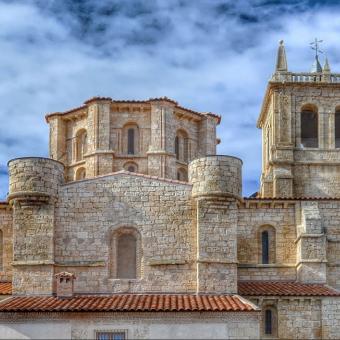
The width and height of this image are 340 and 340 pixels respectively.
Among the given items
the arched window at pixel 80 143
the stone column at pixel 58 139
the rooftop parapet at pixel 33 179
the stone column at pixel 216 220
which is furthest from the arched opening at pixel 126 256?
the stone column at pixel 58 139

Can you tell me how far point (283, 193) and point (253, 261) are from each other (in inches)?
246

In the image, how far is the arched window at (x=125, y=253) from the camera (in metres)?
34.3

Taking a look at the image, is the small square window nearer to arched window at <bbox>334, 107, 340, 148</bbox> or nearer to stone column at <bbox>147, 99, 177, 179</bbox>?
stone column at <bbox>147, 99, 177, 179</bbox>

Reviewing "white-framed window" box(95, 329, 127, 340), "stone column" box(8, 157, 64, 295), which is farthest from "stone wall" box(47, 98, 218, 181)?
"white-framed window" box(95, 329, 127, 340)

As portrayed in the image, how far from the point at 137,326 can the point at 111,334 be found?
1014 mm

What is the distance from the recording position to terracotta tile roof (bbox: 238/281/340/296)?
34500 millimetres

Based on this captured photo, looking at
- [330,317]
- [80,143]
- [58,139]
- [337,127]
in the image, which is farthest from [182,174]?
[330,317]

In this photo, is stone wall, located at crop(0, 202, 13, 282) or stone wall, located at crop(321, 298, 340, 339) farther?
stone wall, located at crop(0, 202, 13, 282)

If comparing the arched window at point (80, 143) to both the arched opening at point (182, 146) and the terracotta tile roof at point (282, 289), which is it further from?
the terracotta tile roof at point (282, 289)

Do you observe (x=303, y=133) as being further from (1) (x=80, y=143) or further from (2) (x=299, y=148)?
(1) (x=80, y=143)

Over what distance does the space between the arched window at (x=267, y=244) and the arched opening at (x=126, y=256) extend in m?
6.09

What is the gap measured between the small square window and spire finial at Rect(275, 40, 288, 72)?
1960 cm

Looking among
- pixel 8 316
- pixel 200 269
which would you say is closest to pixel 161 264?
pixel 200 269

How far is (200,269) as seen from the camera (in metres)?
33.6
